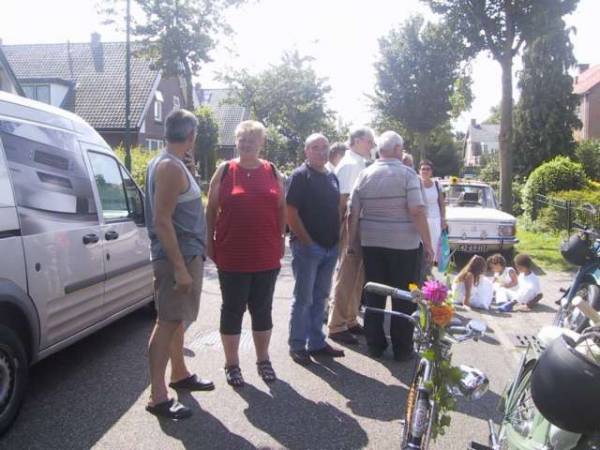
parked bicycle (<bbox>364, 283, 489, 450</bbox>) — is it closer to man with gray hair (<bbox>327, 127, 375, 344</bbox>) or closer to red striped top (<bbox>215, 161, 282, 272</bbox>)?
red striped top (<bbox>215, 161, 282, 272</bbox>)

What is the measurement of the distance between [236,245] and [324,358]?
1536 millimetres

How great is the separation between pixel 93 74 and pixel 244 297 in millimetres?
31674

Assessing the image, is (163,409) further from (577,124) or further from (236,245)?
(577,124)

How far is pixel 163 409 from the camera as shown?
12.8 feet

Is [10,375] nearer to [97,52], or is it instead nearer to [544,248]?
[544,248]

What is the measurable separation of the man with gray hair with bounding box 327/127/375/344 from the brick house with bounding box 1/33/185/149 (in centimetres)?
2479

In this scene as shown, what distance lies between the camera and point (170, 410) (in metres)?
3.88

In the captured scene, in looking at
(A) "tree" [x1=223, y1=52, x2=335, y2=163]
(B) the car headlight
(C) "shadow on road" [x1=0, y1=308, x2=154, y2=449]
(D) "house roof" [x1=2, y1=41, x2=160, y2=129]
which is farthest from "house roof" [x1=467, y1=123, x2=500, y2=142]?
(C) "shadow on road" [x1=0, y1=308, x2=154, y2=449]

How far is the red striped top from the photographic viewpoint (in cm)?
420

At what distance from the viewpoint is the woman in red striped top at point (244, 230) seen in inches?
166

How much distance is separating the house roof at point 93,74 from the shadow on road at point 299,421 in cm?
2770

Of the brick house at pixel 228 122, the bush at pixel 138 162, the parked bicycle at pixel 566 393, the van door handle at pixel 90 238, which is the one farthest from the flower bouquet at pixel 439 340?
the brick house at pixel 228 122

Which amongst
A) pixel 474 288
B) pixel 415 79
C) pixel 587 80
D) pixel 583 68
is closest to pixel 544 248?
pixel 474 288

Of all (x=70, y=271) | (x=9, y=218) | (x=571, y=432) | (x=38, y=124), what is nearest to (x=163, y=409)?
(x=70, y=271)
